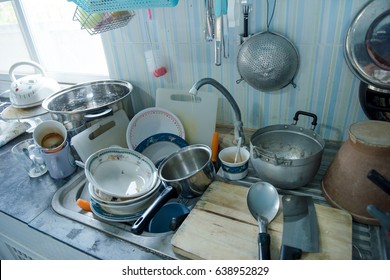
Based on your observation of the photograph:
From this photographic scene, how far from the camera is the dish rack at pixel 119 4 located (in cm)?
70

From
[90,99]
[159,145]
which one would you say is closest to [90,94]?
[90,99]

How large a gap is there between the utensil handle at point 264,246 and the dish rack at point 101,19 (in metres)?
0.82

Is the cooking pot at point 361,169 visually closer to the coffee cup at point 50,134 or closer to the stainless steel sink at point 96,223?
the stainless steel sink at point 96,223

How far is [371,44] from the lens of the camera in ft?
2.18

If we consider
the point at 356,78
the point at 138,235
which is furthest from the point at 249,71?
the point at 138,235

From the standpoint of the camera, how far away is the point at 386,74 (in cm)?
67

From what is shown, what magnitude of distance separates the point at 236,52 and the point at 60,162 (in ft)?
2.31

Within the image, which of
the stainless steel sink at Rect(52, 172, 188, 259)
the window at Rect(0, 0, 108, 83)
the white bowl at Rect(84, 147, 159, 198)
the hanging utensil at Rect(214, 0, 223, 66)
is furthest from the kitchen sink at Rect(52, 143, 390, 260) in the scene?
the window at Rect(0, 0, 108, 83)

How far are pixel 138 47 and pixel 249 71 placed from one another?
466 millimetres

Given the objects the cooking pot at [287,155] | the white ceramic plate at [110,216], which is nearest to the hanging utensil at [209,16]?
the cooking pot at [287,155]

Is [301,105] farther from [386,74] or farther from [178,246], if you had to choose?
[178,246]

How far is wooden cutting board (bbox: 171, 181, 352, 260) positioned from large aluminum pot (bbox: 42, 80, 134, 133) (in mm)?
506

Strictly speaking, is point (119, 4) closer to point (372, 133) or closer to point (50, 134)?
point (50, 134)

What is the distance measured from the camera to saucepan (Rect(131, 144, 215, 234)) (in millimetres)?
698
